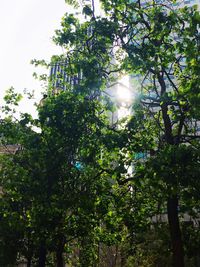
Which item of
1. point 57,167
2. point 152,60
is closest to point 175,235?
point 57,167

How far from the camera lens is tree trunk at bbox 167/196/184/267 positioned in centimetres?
919

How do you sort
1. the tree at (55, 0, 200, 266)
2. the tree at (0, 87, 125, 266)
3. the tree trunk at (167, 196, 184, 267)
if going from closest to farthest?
the tree at (55, 0, 200, 266)
the tree trunk at (167, 196, 184, 267)
the tree at (0, 87, 125, 266)

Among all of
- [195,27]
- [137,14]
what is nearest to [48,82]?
[137,14]

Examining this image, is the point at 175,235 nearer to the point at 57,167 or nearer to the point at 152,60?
the point at 57,167

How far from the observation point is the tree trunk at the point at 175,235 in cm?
919

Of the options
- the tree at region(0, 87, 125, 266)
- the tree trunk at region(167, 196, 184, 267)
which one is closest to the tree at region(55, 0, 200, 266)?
the tree trunk at region(167, 196, 184, 267)

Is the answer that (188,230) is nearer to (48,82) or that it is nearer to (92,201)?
(92,201)

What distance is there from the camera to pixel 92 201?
32.8 feet

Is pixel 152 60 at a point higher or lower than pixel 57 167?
higher

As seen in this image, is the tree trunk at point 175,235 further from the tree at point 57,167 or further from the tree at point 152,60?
the tree at point 57,167

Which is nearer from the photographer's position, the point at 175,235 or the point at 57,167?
the point at 175,235

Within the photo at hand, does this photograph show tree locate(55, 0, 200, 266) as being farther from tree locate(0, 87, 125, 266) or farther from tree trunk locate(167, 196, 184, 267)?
tree locate(0, 87, 125, 266)

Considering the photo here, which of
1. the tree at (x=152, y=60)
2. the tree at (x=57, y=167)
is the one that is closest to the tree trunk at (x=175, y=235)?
the tree at (x=152, y=60)

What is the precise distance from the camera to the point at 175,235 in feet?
31.2
